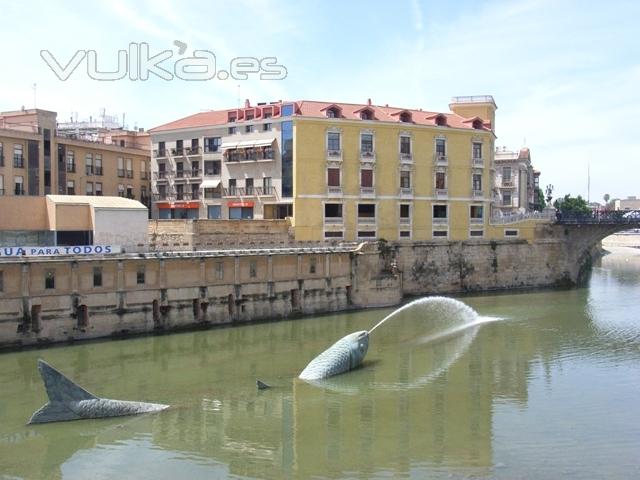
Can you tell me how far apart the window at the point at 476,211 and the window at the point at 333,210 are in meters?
15.4

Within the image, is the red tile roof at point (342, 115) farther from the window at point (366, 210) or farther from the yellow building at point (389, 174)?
the window at point (366, 210)

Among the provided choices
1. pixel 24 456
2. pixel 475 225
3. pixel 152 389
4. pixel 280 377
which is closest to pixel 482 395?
pixel 280 377

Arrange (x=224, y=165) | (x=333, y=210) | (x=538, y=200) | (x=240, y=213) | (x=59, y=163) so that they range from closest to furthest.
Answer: (x=333, y=210) → (x=59, y=163) → (x=240, y=213) → (x=224, y=165) → (x=538, y=200)

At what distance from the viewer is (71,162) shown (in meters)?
72.7

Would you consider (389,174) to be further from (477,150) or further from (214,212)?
(214,212)

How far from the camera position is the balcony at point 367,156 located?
68125 millimetres

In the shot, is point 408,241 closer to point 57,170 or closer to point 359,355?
point 359,355

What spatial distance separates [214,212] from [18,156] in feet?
65.1

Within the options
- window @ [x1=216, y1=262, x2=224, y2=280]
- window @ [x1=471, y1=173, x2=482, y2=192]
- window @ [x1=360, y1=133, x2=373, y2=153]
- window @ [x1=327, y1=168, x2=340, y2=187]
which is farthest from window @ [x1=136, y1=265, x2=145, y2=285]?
window @ [x1=471, y1=173, x2=482, y2=192]

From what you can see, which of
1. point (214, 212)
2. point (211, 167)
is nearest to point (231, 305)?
point (214, 212)

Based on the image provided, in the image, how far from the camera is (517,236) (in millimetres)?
75062

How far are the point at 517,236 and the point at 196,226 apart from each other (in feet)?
116

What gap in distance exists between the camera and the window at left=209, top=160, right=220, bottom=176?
242 feet

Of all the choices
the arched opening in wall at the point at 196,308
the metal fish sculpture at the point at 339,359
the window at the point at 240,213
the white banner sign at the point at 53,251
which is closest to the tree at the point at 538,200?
the window at the point at 240,213
